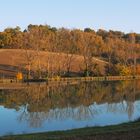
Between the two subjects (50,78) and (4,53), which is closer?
(50,78)

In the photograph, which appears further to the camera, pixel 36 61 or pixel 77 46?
pixel 77 46

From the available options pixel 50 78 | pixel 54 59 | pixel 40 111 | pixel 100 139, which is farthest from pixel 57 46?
pixel 100 139

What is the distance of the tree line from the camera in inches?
3456

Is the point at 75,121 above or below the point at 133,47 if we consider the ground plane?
below

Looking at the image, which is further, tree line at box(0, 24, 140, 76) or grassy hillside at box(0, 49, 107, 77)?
tree line at box(0, 24, 140, 76)

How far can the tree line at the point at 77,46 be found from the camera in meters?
87.8

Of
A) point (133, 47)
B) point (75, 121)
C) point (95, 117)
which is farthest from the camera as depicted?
point (133, 47)

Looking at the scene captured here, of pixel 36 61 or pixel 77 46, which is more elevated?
pixel 77 46

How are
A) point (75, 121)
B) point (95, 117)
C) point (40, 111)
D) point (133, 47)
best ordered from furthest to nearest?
point (133, 47) → point (40, 111) → point (95, 117) → point (75, 121)

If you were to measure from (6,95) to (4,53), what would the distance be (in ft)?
185

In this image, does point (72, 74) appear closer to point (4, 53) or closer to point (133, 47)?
point (4, 53)

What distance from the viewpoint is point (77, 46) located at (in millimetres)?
96438

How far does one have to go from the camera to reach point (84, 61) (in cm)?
9431

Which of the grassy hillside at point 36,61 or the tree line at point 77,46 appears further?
the tree line at point 77,46
